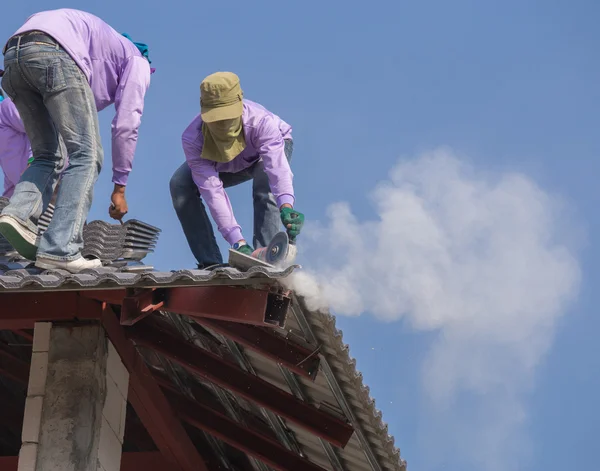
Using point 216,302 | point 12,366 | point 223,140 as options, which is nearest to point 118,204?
point 223,140

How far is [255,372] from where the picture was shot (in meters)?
7.45

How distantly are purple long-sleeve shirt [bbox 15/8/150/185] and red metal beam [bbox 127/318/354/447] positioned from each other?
3.45 feet

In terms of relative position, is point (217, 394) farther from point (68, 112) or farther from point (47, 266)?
point (68, 112)

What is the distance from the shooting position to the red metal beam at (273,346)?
631 cm

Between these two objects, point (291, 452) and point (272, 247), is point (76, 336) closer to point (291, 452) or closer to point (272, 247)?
point (272, 247)

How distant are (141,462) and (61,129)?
2994mm

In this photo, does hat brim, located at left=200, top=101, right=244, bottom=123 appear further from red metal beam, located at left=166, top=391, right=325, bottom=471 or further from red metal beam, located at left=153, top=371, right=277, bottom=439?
red metal beam, located at left=166, top=391, right=325, bottom=471

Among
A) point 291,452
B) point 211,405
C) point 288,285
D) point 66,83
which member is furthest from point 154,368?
point 288,285

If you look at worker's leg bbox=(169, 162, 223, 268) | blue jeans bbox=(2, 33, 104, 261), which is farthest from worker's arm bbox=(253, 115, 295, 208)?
blue jeans bbox=(2, 33, 104, 261)

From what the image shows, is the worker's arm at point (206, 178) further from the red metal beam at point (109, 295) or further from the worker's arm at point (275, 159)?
the red metal beam at point (109, 295)

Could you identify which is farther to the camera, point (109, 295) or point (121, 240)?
point (121, 240)

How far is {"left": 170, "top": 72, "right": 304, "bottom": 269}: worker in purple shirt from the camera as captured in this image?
7.54m

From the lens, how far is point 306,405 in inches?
286

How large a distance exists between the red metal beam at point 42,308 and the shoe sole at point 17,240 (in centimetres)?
30
